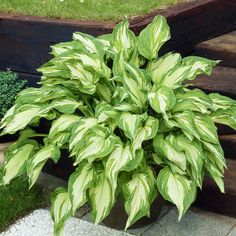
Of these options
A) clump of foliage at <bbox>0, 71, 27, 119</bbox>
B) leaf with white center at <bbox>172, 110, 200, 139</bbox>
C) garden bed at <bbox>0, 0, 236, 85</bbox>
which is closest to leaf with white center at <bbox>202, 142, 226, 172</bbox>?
leaf with white center at <bbox>172, 110, 200, 139</bbox>

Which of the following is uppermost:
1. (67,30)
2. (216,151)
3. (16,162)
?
(67,30)

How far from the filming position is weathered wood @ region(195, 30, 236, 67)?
3982 mm

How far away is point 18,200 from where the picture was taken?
3.44 m

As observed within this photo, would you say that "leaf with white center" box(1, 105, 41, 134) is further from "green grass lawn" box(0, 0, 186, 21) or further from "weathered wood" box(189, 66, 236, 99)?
"weathered wood" box(189, 66, 236, 99)

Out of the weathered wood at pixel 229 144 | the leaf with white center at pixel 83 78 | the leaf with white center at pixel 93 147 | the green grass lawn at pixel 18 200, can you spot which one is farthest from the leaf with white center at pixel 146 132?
the green grass lawn at pixel 18 200

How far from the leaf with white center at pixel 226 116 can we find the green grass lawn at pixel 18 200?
1.14 m

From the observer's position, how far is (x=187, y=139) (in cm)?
276

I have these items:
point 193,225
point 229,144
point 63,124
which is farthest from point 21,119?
point 229,144

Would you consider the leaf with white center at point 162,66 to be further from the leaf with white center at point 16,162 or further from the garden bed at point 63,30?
the leaf with white center at point 16,162

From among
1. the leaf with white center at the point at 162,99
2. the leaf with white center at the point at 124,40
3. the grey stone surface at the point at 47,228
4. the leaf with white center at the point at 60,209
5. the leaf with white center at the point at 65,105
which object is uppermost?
the leaf with white center at the point at 124,40

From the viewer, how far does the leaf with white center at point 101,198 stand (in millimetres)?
2734

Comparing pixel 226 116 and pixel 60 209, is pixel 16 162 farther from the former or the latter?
pixel 226 116

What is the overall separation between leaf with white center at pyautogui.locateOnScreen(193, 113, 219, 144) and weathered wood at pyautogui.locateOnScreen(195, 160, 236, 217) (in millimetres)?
624

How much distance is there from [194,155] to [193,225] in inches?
27.8
